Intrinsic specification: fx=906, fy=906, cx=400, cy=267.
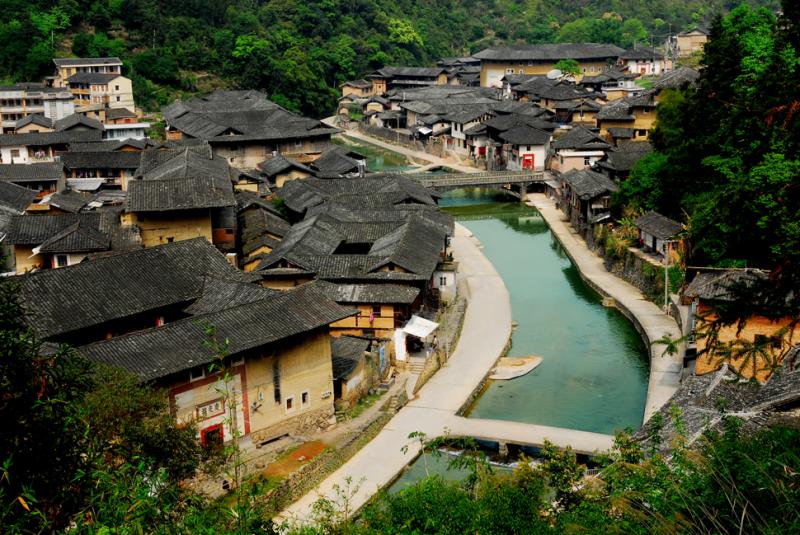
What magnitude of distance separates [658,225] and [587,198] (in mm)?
6535

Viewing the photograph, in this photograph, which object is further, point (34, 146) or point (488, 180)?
point (488, 180)

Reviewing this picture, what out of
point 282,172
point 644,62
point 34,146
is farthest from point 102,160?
point 644,62

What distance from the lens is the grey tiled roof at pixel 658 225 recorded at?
27875 mm

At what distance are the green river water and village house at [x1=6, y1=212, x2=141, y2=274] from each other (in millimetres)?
11074

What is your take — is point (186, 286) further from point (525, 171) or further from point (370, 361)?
point (525, 171)

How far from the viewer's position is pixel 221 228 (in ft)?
91.5

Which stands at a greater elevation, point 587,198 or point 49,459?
point 49,459

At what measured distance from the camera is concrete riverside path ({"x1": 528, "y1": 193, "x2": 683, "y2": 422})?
20.1 m

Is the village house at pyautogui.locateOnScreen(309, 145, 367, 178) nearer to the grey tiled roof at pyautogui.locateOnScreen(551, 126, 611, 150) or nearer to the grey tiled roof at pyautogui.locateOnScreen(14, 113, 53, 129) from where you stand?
the grey tiled roof at pyautogui.locateOnScreen(551, 126, 611, 150)

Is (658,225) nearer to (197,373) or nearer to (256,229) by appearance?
(256,229)

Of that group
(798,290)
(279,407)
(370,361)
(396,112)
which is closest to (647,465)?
(798,290)

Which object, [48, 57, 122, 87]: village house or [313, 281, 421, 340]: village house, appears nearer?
[313, 281, 421, 340]: village house

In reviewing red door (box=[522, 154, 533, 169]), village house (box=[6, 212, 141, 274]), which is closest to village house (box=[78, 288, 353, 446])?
village house (box=[6, 212, 141, 274])

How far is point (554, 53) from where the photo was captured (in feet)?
241
